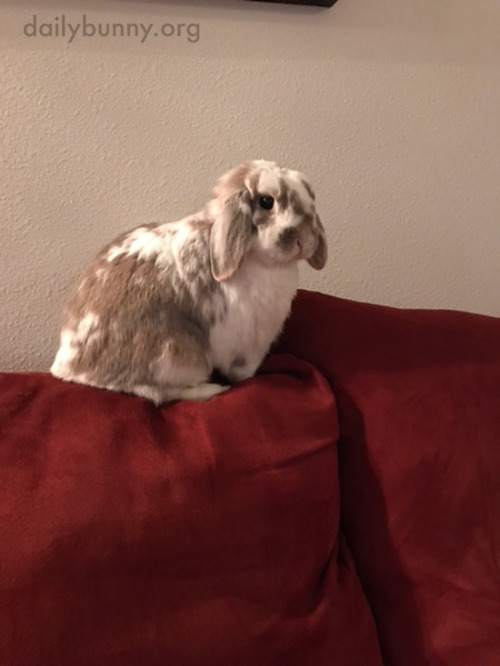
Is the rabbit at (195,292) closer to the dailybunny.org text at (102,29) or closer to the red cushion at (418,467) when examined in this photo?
the red cushion at (418,467)

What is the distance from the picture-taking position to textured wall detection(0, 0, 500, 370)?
3.06 ft

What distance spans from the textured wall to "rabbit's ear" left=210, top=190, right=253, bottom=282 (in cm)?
32

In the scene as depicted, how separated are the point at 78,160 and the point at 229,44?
1.09 ft

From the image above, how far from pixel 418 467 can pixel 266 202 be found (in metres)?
0.41

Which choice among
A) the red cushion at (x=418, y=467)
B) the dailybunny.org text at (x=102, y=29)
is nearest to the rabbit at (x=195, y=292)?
the red cushion at (x=418, y=467)

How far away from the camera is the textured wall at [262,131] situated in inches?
36.7

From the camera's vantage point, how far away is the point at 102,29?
0.92 meters

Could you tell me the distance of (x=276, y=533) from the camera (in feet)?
2.19

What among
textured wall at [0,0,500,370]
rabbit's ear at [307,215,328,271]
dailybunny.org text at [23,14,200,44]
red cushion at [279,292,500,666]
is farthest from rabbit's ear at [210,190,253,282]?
dailybunny.org text at [23,14,200,44]

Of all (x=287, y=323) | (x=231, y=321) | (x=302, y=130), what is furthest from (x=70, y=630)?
(x=302, y=130)

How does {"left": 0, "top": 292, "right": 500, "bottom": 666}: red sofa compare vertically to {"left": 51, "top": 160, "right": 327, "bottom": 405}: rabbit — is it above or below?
below

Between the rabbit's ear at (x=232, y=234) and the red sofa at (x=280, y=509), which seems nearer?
the red sofa at (x=280, y=509)

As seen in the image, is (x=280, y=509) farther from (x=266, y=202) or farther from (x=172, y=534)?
(x=266, y=202)

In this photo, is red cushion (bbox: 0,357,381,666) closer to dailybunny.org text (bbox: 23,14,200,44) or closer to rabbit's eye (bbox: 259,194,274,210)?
rabbit's eye (bbox: 259,194,274,210)
